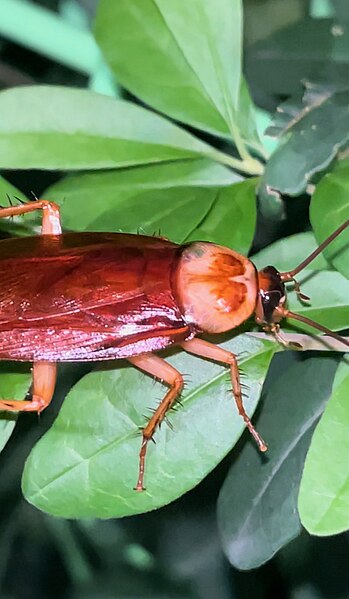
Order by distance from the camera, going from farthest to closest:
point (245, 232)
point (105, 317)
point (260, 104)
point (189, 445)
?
point (260, 104)
point (105, 317)
point (245, 232)
point (189, 445)

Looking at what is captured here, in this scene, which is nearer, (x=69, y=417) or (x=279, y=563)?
(x=69, y=417)

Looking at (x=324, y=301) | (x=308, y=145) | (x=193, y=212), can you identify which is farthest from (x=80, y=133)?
(x=324, y=301)

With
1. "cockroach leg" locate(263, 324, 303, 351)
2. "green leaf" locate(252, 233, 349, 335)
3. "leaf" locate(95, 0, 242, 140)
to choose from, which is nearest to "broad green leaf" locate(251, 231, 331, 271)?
"green leaf" locate(252, 233, 349, 335)

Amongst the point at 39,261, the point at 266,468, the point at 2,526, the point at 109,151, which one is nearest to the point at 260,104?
the point at 109,151

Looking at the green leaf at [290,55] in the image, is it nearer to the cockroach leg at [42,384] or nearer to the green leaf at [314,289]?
the green leaf at [314,289]

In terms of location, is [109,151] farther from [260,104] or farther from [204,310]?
[260,104]
